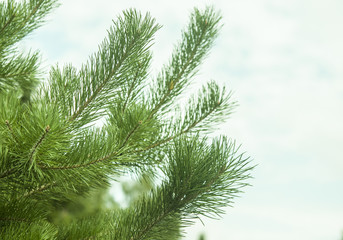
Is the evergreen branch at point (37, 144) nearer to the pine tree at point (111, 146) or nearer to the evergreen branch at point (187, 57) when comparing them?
the pine tree at point (111, 146)

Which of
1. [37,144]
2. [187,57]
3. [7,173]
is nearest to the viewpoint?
[37,144]

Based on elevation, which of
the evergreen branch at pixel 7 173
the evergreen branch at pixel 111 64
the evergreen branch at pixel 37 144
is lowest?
the evergreen branch at pixel 7 173

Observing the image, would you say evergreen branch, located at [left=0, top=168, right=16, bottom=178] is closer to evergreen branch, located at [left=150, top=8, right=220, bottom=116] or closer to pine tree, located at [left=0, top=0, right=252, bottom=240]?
pine tree, located at [left=0, top=0, right=252, bottom=240]

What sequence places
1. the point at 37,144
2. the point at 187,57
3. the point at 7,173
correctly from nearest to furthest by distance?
the point at 37,144
the point at 7,173
the point at 187,57

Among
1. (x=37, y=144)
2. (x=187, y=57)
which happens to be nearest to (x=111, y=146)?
(x=37, y=144)

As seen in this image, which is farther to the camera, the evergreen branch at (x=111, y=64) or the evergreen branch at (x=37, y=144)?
the evergreen branch at (x=111, y=64)

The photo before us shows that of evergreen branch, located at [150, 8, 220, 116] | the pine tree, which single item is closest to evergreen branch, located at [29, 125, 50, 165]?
the pine tree

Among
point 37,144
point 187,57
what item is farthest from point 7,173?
point 187,57

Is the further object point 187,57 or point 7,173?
point 187,57

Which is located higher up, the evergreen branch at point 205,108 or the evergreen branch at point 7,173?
the evergreen branch at point 205,108

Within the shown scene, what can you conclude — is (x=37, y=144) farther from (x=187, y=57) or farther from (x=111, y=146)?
(x=187, y=57)

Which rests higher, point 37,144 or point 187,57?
point 187,57

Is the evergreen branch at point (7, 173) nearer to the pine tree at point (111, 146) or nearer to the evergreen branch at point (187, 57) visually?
the pine tree at point (111, 146)

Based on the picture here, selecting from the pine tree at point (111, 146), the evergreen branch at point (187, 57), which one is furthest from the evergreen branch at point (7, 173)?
the evergreen branch at point (187, 57)
